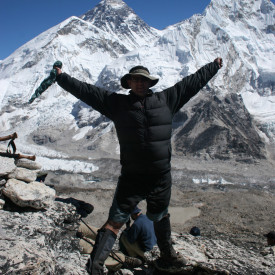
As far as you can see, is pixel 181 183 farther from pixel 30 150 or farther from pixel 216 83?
pixel 216 83

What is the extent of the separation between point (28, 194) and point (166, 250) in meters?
2.08

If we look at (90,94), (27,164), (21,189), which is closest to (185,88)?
(90,94)

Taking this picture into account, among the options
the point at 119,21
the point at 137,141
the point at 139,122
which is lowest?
the point at 137,141

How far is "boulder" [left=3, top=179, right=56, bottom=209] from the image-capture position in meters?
4.04

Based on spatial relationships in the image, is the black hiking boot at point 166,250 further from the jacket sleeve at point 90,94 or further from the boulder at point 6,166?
the boulder at point 6,166

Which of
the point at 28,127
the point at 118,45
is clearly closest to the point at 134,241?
the point at 28,127

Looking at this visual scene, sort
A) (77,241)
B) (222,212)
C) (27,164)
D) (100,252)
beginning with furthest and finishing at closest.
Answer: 1. (222,212)
2. (27,164)
3. (77,241)
4. (100,252)

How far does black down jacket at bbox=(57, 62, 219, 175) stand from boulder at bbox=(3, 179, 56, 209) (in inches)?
78.1

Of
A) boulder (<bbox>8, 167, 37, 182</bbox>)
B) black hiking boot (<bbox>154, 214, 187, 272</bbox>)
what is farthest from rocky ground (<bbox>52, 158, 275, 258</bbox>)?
boulder (<bbox>8, 167, 37, 182</bbox>)

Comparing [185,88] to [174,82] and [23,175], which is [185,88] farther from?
[174,82]

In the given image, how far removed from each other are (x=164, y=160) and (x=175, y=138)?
40.8 metres

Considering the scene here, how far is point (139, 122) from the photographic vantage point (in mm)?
2545

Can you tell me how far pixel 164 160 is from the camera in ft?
8.65

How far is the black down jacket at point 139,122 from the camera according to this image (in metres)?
2.56
